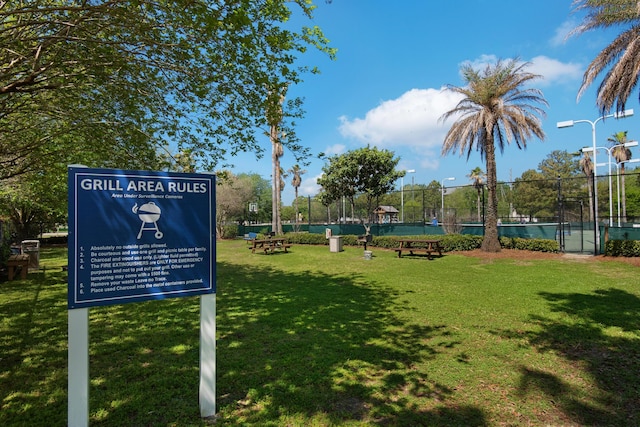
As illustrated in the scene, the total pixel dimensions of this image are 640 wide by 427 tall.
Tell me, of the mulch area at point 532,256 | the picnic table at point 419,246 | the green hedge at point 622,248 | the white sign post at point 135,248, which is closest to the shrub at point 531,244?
the mulch area at point 532,256

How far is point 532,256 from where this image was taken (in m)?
13.8

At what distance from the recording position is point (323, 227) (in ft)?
88.3

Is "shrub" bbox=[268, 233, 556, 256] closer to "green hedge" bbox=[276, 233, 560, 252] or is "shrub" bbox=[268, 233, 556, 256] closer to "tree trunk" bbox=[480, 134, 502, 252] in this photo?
"green hedge" bbox=[276, 233, 560, 252]

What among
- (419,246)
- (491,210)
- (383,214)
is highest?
(383,214)

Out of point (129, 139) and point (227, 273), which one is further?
point (227, 273)

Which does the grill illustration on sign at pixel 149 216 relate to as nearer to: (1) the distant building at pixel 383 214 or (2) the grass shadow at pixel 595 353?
(2) the grass shadow at pixel 595 353

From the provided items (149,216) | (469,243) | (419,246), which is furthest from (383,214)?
(149,216)

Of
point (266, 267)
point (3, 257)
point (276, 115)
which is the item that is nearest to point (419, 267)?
point (266, 267)

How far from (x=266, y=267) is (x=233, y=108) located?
690 cm

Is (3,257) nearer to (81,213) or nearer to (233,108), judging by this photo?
(233,108)

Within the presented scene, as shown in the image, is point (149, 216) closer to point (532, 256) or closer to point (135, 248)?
point (135, 248)

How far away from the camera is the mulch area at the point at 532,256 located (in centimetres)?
1212

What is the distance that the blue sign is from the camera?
2521 mm

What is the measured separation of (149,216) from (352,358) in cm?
281
